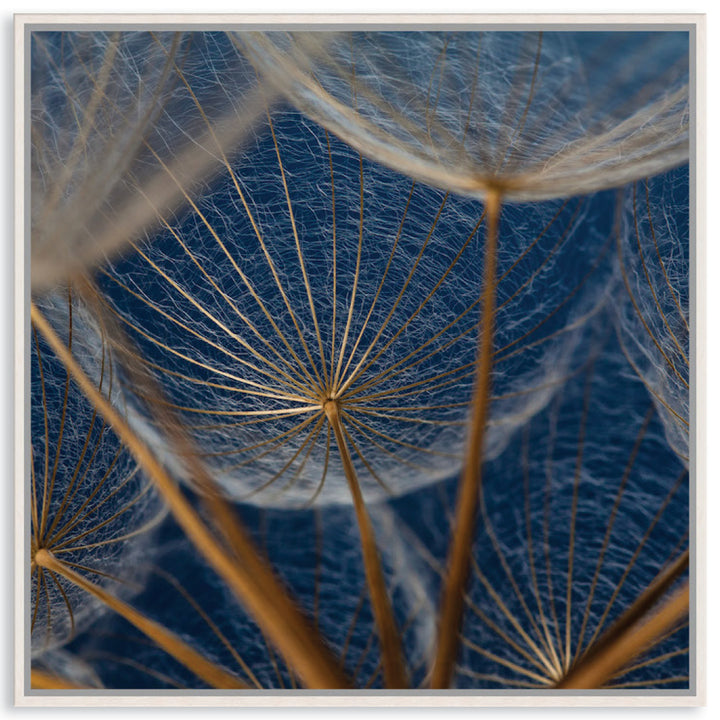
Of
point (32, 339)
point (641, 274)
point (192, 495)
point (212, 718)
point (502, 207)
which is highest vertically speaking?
point (502, 207)

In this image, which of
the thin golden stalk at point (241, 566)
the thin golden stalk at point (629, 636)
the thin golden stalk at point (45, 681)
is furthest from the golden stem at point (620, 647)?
the thin golden stalk at point (45, 681)

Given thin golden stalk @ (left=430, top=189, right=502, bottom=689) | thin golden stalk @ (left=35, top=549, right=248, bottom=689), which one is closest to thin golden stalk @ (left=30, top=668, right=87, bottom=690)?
thin golden stalk @ (left=35, top=549, right=248, bottom=689)

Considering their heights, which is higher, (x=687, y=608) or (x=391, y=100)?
(x=391, y=100)

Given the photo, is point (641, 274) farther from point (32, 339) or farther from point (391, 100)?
point (32, 339)

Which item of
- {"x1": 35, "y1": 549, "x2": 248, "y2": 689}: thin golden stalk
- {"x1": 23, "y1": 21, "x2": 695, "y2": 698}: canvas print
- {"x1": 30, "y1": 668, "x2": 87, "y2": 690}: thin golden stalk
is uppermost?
{"x1": 23, "y1": 21, "x2": 695, "y2": 698}: canvas print

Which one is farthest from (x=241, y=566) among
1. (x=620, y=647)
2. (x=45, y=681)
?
(x=620, y=647)

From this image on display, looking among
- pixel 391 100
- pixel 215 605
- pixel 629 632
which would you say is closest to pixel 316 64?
pixel 391 100

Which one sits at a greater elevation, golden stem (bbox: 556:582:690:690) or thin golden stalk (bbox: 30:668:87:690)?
golden stem (bbox: 556:582:690:690)

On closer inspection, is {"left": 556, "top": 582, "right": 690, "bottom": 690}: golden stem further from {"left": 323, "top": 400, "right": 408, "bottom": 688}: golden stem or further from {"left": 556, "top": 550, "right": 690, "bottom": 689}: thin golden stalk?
{"left": 323, "top": 400, "right": 408, "bottom": 688}: golden stem
